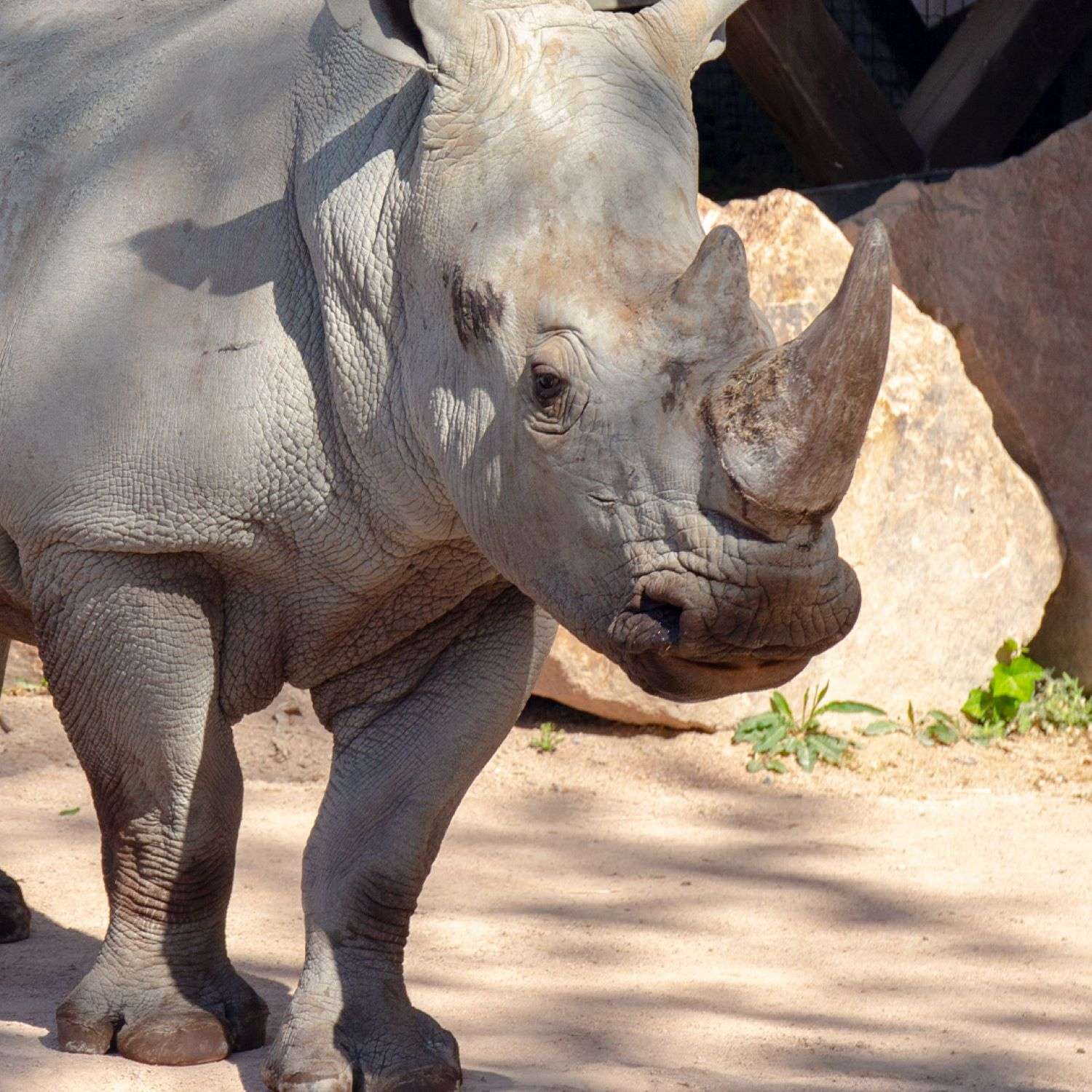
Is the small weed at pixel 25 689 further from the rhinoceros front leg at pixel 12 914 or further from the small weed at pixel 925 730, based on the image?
the small weed at pixel 925 730

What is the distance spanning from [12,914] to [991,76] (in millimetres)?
5401

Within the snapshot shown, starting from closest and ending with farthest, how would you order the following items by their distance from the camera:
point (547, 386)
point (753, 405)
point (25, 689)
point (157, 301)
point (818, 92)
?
point (753, 405) → point (547, 386) → point (157, 301) → point (25, 689) → point (818, 92)

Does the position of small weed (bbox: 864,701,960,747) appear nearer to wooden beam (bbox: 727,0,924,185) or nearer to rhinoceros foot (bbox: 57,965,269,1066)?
wooden beam (bbox: 727,0,924,185)

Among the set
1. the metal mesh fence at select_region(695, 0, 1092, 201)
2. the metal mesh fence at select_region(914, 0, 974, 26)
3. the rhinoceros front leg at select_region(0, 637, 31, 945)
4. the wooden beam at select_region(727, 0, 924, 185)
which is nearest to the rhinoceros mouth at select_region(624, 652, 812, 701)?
the rhinoceros front leg at select_region(0, 637, 31, 945)

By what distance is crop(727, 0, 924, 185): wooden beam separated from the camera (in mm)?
7992

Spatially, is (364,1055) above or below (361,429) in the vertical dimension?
Answer: below

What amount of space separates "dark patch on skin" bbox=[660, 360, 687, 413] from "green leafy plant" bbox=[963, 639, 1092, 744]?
430 cm

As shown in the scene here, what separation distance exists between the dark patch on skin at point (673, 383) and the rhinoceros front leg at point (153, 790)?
1.11 m

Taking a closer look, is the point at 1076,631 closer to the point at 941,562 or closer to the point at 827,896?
the point at 941,562

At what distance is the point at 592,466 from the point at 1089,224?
4875 millimetres

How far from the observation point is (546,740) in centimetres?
677

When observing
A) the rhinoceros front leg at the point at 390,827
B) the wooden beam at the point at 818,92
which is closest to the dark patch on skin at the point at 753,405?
the rhinoceros front leg at the point at 390,827

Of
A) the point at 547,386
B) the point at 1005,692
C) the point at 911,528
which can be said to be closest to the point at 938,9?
the point at 911,528

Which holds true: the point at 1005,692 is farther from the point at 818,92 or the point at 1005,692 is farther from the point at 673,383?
the point at 673,383
